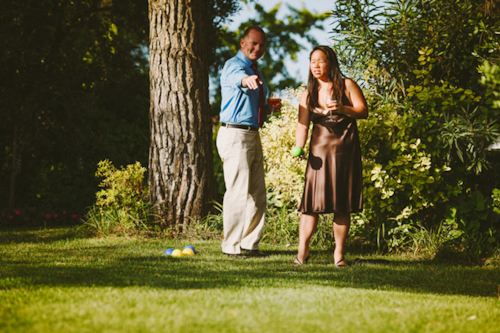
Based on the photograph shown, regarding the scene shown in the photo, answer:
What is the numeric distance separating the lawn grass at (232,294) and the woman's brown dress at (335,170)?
542 mm

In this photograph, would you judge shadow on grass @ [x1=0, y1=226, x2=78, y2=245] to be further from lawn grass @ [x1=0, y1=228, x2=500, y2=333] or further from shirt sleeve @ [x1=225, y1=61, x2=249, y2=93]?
shirt sleeve @ [x1=225, y1=61, x2=249, y2=93]

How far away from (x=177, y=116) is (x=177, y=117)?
0.04 ft

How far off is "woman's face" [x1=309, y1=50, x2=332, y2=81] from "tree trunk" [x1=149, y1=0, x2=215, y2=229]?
2372 mm

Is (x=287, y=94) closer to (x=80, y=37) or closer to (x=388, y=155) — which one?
(x=388, y=155)

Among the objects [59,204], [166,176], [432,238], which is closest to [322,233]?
[432,238]

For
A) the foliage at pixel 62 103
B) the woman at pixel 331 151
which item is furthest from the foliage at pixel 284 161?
the foliage at pixel 62 103

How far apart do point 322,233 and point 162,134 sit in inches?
93.8

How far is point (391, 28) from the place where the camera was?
5320 millimetres

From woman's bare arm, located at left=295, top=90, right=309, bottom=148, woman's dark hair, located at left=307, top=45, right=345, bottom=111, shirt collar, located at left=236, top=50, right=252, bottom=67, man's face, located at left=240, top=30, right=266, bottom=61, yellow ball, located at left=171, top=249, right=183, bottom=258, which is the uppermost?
man's face, located at left=240, top=30, right=266, bottom=61

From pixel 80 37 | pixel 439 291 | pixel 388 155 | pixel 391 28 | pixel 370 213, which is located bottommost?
pixel 439 291

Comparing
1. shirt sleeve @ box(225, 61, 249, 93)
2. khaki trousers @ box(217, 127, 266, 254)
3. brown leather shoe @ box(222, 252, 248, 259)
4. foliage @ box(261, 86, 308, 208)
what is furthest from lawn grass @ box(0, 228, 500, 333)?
shirt sleeve @ box(225, 61, 249, 93)

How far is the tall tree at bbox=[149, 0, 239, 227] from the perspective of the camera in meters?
6.15

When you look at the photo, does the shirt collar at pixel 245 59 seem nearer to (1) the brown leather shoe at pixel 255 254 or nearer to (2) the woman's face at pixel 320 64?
(2) the woman's face at pixel 320 64

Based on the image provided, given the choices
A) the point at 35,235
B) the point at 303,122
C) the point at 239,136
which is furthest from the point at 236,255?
the point at 35,235
